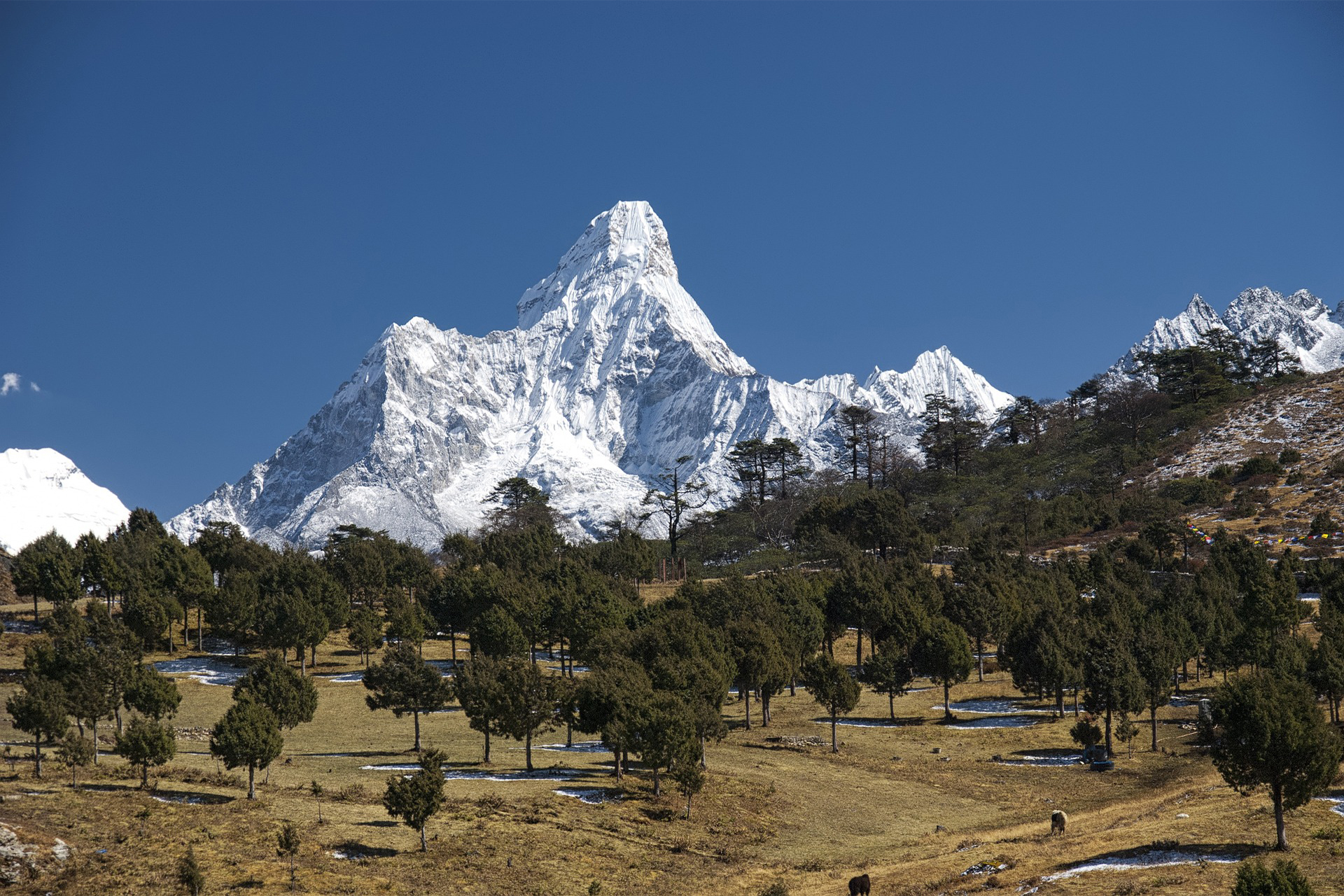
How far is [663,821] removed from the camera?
171ft

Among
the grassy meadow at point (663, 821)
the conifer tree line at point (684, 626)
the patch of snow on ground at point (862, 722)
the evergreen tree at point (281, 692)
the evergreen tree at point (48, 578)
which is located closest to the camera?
the grassy meadow at point (663, 821)

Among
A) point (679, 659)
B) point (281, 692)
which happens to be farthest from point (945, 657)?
point (281, 692)

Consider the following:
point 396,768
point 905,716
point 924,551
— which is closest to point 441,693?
point 396,768

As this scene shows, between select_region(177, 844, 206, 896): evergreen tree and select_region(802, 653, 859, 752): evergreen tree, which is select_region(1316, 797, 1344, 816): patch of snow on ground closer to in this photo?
select_region(802, 653, 859, 752): evergreen tree

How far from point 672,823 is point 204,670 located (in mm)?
61399

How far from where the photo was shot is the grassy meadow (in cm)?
3988

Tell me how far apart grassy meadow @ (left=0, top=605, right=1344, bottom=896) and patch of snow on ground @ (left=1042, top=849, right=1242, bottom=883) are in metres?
0.51

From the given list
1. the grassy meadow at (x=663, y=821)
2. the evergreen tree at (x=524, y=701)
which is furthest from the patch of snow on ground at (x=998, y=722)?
the evergreen tree at (x=524, y=701)

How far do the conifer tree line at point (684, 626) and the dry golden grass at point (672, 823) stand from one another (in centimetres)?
260

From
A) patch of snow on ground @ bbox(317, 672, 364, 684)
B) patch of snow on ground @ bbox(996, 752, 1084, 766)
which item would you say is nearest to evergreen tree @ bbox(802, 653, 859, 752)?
patch of snow on ground @ bbox(996, 752, 1084, 766)

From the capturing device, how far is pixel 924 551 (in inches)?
5571

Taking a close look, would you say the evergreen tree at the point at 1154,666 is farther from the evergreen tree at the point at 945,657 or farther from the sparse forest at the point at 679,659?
the evergreen tree at the point at 945,657

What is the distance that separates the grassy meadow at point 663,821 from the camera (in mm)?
39875

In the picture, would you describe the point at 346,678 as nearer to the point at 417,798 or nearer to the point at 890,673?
the point at 890,673
